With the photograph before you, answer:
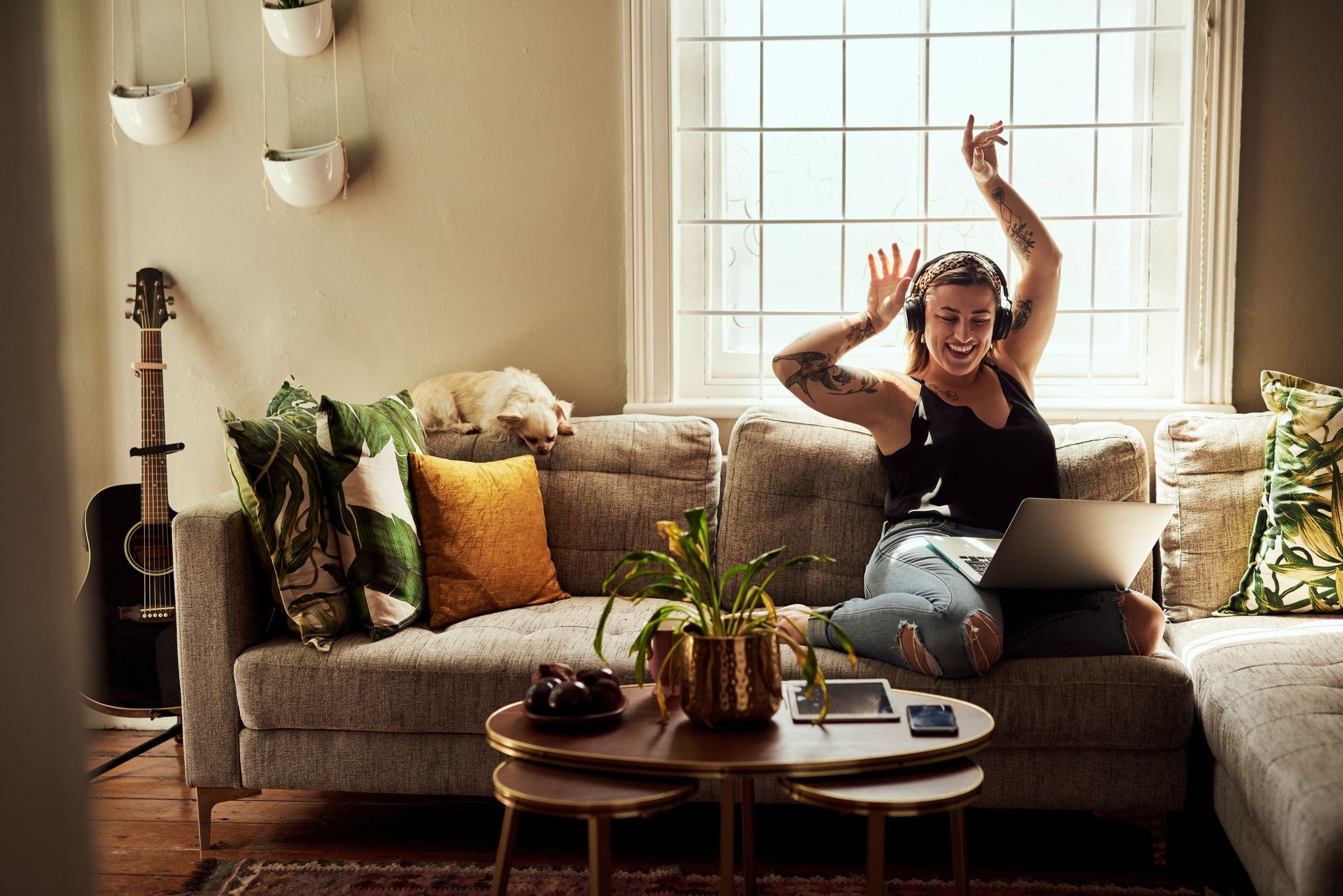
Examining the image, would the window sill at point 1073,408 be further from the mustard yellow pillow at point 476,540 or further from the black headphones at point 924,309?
the mustard yellow pillow at point 476,540

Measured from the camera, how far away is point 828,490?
2.48 m

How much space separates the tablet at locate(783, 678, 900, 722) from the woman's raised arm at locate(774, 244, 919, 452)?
878mm

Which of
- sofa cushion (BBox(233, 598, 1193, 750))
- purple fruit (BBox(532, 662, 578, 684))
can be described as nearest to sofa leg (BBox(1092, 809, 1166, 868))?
sofa cushion (BBox(233, 598, 1193, 750))

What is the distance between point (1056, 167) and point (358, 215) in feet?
6.72

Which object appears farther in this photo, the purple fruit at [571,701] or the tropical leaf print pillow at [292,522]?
the tropical leaf print pillow at [292,522]

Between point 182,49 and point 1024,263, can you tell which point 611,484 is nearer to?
point 1024,263

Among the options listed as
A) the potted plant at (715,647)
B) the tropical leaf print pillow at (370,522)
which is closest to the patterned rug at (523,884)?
the tropical leaf print pillow at (370,522)

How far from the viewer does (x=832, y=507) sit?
2475mm

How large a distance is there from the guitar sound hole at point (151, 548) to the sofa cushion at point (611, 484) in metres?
0.73

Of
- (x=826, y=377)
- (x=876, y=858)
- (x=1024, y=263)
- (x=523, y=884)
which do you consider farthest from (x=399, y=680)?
(x=1024, y=263)

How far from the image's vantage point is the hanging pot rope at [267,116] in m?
2.91

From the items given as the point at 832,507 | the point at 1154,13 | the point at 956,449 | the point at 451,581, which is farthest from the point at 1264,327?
the point at 451,581

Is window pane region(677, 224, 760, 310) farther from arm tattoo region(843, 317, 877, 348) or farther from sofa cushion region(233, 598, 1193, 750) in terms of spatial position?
sofa cushion region(233, 598, 1193, 750)

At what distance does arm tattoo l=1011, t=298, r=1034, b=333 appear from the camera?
8.27 ft
